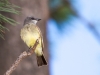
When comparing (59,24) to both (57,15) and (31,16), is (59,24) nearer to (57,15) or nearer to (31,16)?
(57,15)

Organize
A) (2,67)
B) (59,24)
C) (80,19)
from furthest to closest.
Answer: (80,19) < (59,24) < (2,67)

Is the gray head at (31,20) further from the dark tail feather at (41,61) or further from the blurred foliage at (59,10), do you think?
the blurred foliage at (59,10)

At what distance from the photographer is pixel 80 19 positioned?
3820mm

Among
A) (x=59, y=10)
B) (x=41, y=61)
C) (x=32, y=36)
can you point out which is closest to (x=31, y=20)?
(x=32, y=36)

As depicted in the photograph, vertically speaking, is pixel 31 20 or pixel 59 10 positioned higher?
pixel 59 10

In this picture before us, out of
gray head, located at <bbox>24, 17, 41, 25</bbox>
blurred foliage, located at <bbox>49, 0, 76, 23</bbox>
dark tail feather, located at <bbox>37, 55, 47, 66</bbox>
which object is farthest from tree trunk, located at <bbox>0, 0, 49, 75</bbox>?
blurred foliage, located at <bbox>49, 0, 76, 23</bbox>

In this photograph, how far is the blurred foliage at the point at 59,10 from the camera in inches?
140

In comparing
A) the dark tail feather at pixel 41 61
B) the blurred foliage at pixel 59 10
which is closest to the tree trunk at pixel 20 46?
the dark tail feather at pixel 41 61

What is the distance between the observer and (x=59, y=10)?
11.8 feet

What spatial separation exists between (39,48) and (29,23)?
0.62 feet

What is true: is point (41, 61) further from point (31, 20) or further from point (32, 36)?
point (31, 20)

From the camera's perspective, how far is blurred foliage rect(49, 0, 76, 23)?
11.6 ft

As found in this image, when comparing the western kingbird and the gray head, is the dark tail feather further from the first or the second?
the gray head

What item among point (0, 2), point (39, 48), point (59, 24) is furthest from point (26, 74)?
point (0, 2)
